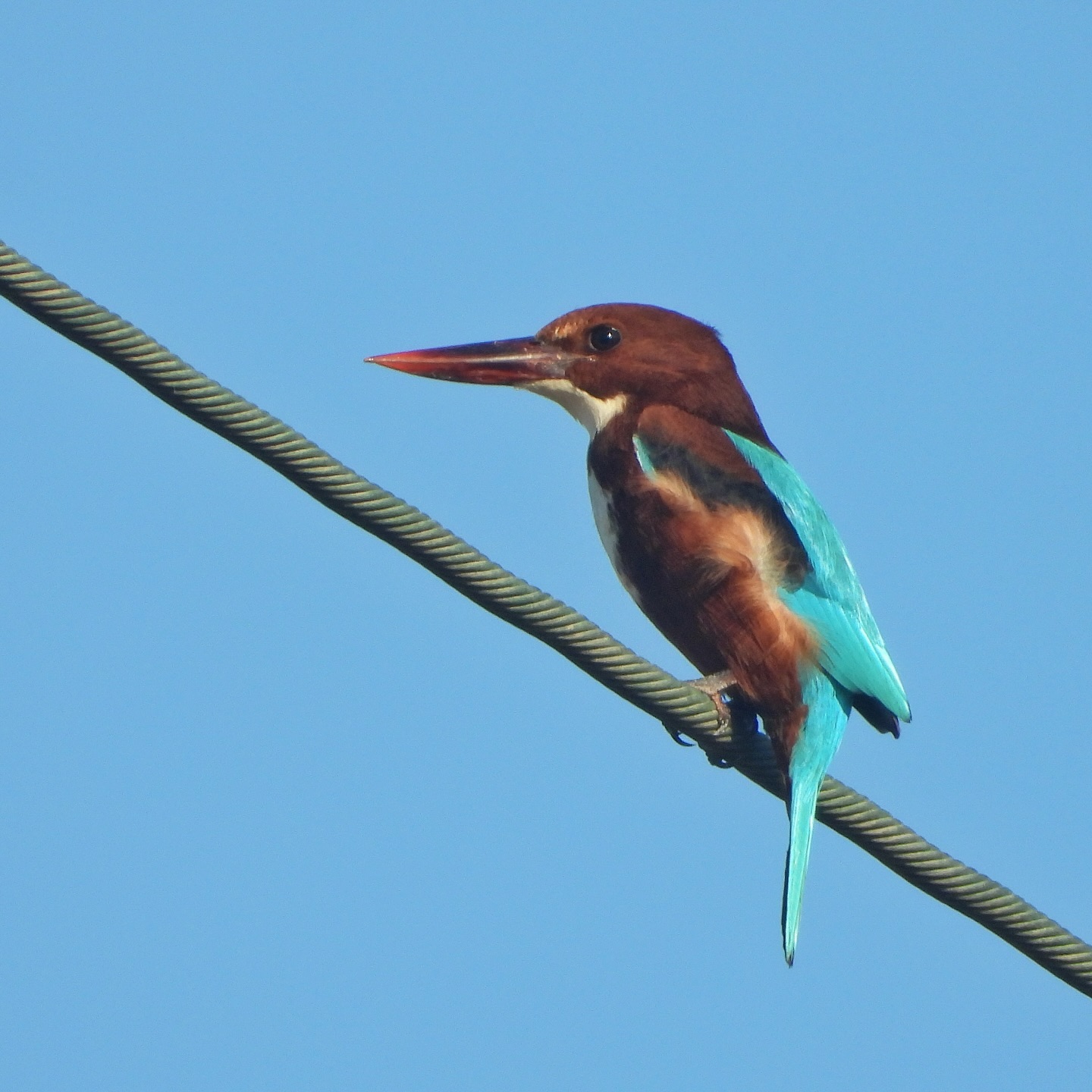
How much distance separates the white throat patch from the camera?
4.61 metres

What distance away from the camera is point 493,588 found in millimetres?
2824

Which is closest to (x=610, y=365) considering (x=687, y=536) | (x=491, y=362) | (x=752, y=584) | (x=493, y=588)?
(x=491, y=362)

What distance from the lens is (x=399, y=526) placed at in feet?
8.96

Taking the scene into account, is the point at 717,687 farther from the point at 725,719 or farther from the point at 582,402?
the point at 582,402

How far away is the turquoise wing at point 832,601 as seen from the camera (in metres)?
3.99

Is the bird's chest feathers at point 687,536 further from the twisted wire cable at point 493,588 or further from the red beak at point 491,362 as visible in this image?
the red beak at point 491,362

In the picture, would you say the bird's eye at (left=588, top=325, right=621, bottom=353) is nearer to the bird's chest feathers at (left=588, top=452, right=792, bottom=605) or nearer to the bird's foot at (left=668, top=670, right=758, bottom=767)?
the bird's chest feathers at (left=588, top=452, right=792, bottom=605)

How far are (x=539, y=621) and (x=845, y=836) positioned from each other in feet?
2.89

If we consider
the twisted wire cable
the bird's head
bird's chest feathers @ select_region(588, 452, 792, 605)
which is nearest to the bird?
bird's chest feathers @ select_region(588, 452, 792, 605)

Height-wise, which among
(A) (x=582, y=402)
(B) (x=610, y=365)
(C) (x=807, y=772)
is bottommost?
(C) (x=807, y=772)

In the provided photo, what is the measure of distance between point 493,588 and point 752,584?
1301mm

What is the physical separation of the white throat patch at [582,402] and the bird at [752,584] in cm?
9

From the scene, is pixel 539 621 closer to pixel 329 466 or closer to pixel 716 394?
pixel 329 466

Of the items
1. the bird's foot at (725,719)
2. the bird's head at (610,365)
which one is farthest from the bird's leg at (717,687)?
the bird's head at (610,365)
